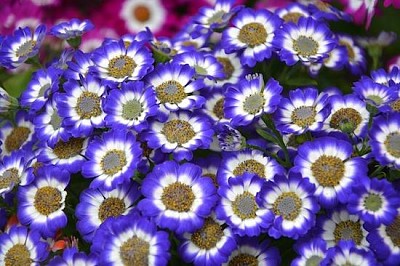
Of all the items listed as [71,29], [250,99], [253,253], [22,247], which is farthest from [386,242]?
[71,29]

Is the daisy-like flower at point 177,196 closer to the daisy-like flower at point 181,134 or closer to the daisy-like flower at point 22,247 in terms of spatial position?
the daisy-like flower at point 181,134

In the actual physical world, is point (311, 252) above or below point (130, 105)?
below

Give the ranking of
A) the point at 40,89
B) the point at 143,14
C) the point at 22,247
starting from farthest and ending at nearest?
the point at 143,14 < the point at 40,89 < the point at 22,247

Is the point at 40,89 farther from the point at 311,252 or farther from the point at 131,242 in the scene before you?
the point at 311,252

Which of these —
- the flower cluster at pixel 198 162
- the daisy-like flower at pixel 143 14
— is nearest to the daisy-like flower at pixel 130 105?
the flower cluster at pixel 198 162

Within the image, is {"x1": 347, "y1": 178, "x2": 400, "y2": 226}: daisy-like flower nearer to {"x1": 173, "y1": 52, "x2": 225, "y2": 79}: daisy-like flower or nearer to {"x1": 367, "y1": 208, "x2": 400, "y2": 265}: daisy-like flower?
{"x1": 367, "y1": 208, "x2": 400, "y2": 265}: daisy-like flower
